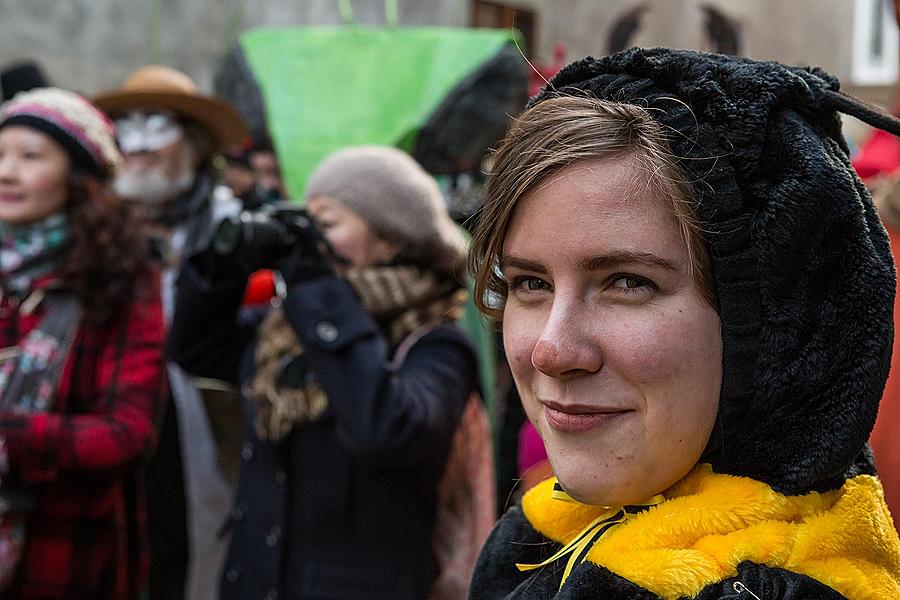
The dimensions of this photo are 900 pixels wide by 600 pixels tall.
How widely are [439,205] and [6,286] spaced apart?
1.22m

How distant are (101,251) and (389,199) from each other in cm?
85

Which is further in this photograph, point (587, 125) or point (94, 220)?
point (94, 220)

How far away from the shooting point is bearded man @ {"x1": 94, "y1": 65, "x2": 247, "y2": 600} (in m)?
3.30

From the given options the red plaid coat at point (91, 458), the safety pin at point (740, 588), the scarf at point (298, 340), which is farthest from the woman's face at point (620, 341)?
the red plaid coat at point (91, 458)

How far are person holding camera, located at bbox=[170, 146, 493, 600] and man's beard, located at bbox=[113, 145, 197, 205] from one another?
47.0 inches

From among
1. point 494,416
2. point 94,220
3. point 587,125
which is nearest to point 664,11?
point 494,416

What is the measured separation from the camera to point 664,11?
10578mm

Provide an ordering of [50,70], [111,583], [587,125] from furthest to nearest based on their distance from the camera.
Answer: [50,70] < [111,583] < [587,125]

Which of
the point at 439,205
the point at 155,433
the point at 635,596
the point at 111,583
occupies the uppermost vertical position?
the point at 635,596

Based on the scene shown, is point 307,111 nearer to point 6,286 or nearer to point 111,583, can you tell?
point 6,286

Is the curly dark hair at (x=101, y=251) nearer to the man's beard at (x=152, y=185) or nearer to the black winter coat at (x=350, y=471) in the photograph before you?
the black winter coat at (x=350, y=471)

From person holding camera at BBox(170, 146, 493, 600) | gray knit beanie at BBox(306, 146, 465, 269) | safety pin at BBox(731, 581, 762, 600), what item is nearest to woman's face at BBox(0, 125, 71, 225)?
person holding camera at BBox(170, 146, 493, 600)

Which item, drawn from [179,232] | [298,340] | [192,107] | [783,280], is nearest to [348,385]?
[298,340]

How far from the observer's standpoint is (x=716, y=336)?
1.20 m
